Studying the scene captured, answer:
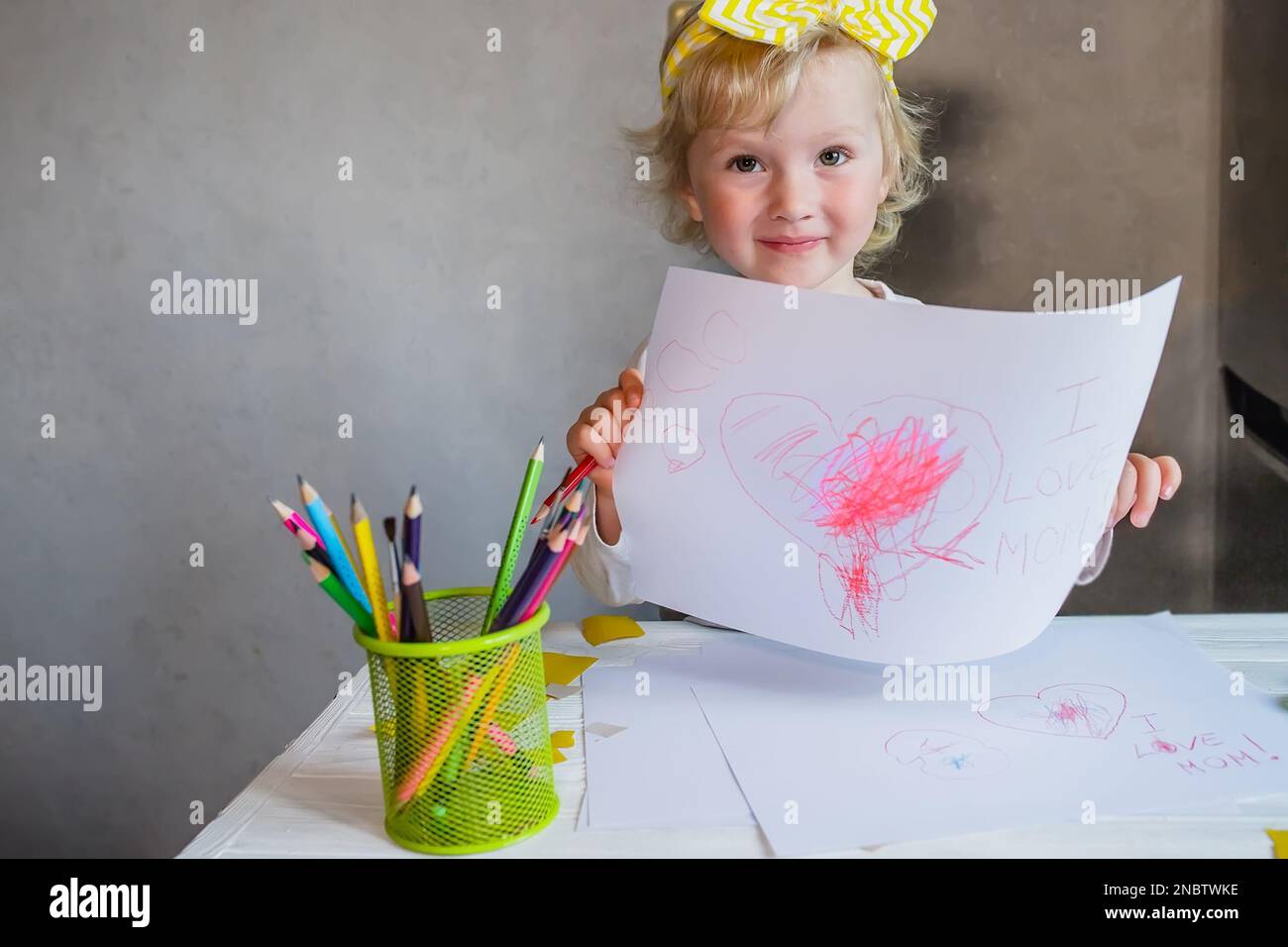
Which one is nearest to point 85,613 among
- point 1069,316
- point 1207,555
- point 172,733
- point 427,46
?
point 172,733

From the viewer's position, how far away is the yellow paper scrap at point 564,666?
0.73 metres

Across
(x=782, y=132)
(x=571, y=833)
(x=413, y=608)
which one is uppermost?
(x=782, y=132)

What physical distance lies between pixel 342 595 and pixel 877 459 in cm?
34

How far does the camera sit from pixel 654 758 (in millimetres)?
595

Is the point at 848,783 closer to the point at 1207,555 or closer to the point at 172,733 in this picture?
the point at 1207,555

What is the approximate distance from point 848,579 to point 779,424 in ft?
0.38

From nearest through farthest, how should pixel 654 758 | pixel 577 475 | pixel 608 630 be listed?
1. pixel 654 758
2. pixel 577 475
3. pixel 608 630

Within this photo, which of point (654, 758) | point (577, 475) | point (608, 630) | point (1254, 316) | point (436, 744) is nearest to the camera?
point (436, 744)

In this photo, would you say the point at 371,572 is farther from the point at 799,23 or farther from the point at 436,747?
the point at 799,23

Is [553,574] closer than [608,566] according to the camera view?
Yes

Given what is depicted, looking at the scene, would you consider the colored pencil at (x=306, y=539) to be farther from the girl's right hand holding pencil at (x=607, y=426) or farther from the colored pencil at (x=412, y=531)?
the girl's right hand holding pencil at (x=607, y=426)

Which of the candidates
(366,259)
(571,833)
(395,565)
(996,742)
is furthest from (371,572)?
(366,259)

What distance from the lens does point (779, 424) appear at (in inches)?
26.2

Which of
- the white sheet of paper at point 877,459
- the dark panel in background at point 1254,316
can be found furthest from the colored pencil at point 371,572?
the dark panel in background at point 1254,316
